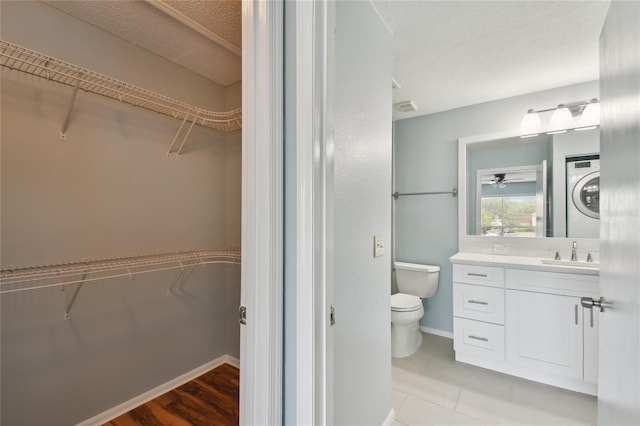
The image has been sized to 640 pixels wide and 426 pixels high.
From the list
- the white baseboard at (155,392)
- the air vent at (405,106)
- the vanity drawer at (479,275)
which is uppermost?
the air vent at (405,106)

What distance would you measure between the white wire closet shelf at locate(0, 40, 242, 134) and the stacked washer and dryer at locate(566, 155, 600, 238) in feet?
8.86

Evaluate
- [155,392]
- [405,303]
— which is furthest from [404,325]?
[155,392]

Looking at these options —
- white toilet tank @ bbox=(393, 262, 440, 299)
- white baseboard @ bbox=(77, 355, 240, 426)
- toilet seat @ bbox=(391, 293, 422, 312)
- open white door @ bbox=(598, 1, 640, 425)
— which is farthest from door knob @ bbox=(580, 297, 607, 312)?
white baseboard @ bbox=(77, 355, 240, 426)

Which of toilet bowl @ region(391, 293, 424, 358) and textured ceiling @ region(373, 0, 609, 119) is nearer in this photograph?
textured ceiling @ region(373, 0, 609, 119)

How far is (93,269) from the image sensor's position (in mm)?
1529

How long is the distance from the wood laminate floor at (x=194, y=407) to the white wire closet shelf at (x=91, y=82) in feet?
5.72

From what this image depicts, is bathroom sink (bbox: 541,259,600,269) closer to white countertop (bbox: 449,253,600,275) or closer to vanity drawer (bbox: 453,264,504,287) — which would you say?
white countertop (bbox: 449,253,600,275)

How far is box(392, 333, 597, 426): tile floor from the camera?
171 cm

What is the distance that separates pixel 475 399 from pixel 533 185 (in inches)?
70.7

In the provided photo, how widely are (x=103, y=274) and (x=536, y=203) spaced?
10.8 ft

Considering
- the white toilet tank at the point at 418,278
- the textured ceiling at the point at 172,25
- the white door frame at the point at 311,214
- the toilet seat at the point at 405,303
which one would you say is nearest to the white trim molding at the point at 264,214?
the white door frame at the point at 311,214

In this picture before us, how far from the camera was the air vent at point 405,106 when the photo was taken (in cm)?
271

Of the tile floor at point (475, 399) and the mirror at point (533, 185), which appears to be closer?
the tile floor at point (475, 399)

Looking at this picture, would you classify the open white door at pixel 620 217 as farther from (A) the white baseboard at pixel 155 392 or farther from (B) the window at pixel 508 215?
(A) the white baseboard at pixel 155 392
